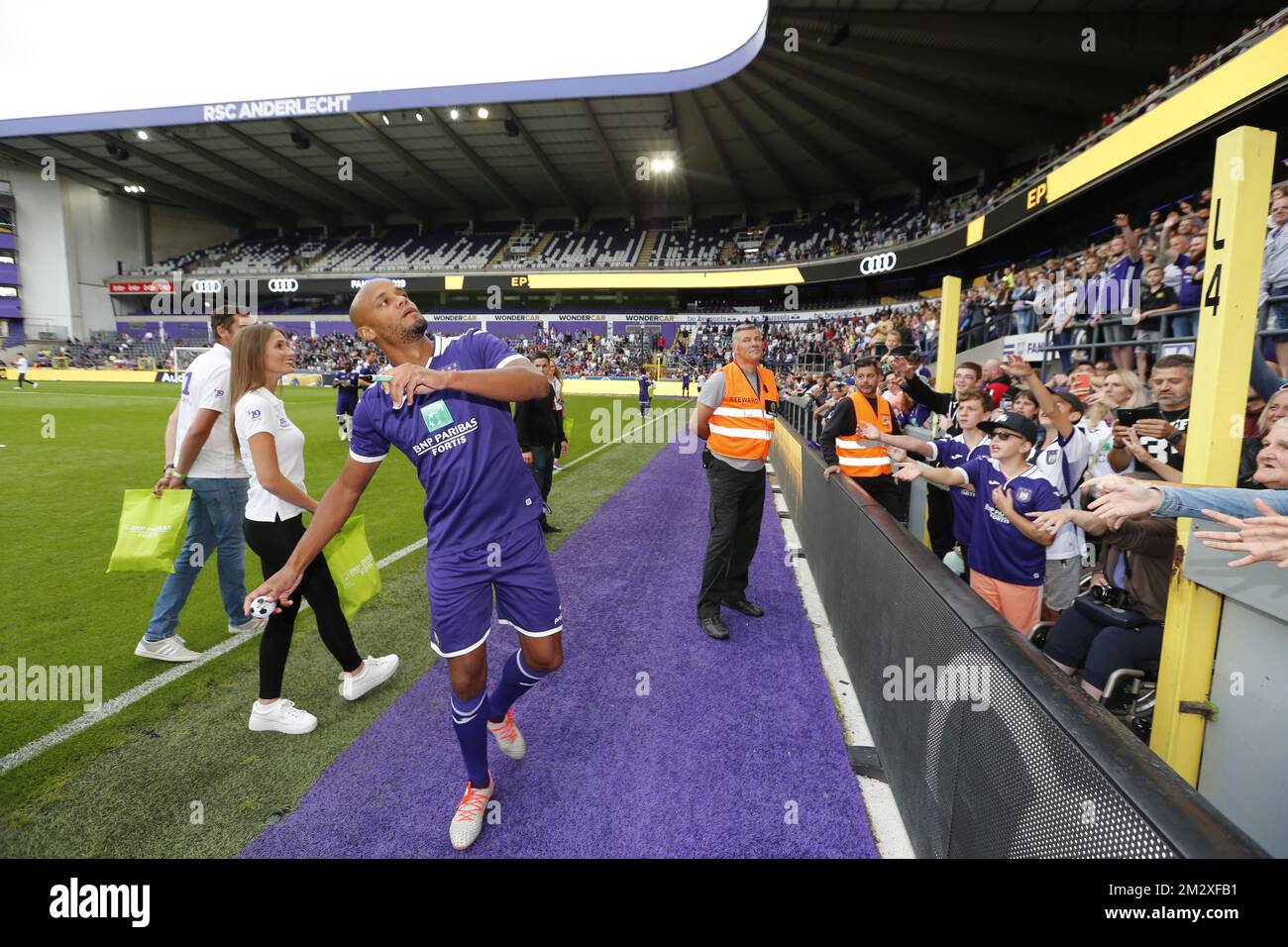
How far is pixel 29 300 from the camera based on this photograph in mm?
46688

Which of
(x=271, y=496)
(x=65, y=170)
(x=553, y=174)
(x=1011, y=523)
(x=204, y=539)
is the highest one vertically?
(x=65, y=170)

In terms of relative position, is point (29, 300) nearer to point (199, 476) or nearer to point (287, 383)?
point (287, 383)

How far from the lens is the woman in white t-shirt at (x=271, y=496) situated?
3.01 meters

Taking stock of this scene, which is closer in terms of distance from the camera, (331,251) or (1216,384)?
(1216,384)

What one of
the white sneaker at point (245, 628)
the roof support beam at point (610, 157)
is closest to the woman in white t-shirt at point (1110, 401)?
the white sneaker at point (245, 628)

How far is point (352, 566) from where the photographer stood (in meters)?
3.11

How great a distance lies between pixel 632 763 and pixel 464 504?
158 centimetres

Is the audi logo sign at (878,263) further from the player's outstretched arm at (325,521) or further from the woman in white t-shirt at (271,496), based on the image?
the player's outstretched arm at (325,521)

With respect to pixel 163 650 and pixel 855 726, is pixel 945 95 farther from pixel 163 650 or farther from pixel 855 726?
pixel 163 650

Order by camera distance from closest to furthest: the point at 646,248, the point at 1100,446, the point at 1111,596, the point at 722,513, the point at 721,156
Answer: the point at 1111,596 → the point at 1100,446 → the point at 722,513 → the point at 721,156 → the point at 646,248

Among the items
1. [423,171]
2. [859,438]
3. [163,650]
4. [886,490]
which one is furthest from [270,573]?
[423,171]
